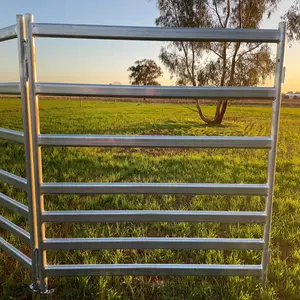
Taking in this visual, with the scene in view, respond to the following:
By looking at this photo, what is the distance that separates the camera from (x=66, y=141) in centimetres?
235

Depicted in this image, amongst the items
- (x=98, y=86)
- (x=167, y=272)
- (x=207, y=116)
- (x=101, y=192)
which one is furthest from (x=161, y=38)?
(x=207, y=116)

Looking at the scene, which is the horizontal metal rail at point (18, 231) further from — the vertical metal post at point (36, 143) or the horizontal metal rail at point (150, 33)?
the horizontal metal rail at point (150, 33)

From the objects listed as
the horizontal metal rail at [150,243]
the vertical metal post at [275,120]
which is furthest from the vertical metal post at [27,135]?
the vertical metal post at [275,120]

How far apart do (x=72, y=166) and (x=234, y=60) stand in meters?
16.8

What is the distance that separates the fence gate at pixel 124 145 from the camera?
224 centimetres

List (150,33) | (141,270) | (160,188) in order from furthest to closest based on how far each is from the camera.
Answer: (141,270) → (160,188) → (150,33)

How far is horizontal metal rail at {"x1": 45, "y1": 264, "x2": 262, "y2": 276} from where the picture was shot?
256 centimetres

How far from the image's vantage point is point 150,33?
224 cm

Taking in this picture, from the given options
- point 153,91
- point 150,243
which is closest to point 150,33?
point 153,91

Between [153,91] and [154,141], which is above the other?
[153,91]

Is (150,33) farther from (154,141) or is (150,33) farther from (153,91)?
(154,141)

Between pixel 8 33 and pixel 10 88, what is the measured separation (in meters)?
0.38

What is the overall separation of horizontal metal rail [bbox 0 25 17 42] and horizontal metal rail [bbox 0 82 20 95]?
1.04 feet

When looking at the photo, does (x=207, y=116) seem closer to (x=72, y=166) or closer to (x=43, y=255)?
(x=72, y=166)
